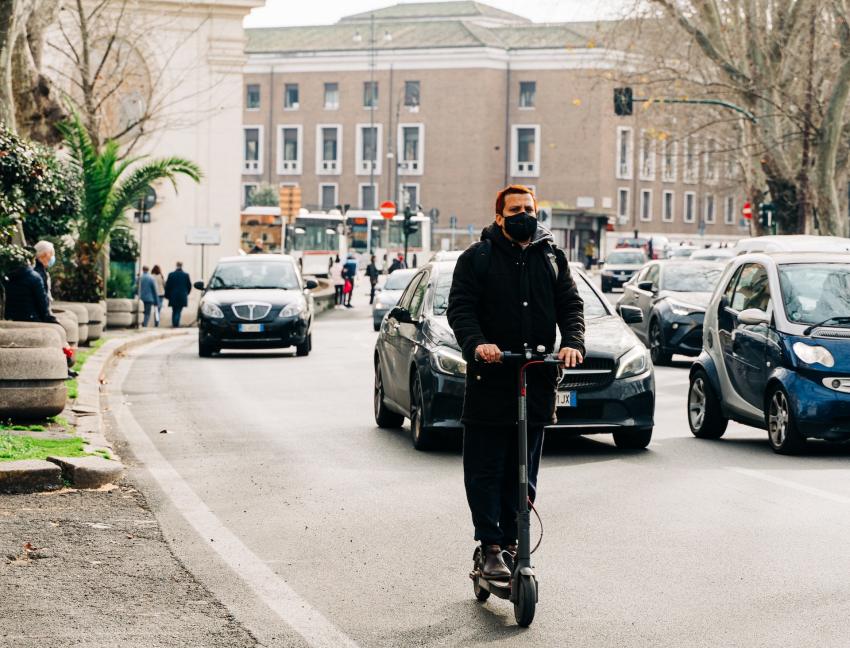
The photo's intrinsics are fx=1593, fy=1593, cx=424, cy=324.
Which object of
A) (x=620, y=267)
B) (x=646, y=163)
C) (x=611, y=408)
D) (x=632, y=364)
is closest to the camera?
(x=611, y=408)

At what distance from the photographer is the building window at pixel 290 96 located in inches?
4318

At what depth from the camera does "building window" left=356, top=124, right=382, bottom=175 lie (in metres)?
107

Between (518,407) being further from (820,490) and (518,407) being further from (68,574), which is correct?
(820,490)

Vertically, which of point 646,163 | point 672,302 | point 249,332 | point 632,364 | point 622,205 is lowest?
point 249,332

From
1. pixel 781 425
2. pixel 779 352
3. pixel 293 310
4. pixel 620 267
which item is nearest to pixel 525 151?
pixel 620 267

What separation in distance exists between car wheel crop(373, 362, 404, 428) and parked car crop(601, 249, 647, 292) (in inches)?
1846

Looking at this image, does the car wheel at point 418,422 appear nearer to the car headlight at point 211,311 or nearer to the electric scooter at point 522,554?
the electric scooter at point 522,554

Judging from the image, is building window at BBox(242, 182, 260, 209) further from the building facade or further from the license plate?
the license plate

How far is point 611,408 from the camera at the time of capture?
1232cm

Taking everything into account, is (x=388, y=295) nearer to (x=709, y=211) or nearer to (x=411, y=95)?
(x=411, y=95)

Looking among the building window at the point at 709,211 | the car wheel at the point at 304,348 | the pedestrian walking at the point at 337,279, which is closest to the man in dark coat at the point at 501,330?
the car wheel at the point at 304,348

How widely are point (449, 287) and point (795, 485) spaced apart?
363 cm

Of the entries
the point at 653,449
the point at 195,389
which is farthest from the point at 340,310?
the point at 653,449

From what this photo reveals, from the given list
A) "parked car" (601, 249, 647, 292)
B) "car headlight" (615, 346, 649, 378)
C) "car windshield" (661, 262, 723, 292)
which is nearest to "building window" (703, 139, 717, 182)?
"parked car" (601, 249, 647, 292)
